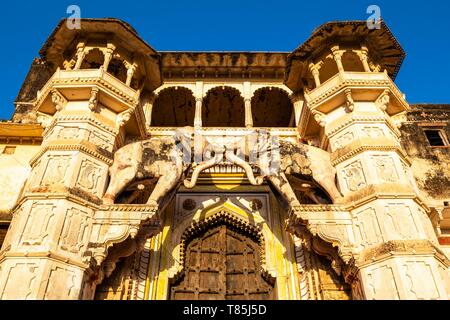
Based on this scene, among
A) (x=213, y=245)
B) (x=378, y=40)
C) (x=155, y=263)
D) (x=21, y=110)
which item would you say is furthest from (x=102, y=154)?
(x=378, y=40)

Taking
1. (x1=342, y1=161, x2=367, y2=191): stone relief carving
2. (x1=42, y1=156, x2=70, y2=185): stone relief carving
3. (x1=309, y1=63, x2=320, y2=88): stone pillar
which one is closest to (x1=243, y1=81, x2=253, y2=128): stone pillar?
(x1=309, y1=63, x2=320, y2=88): stone pillar

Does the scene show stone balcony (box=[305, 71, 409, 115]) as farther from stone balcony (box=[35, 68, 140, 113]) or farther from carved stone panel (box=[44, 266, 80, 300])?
carved stone panel (box=[44, 266, 80, 300])

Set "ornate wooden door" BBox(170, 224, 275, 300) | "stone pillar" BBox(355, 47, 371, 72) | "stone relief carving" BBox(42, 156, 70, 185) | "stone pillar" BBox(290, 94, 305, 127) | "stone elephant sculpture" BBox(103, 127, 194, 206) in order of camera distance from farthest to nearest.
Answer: "stone pillar" BBox(290, 94, 305, 127) < "stone pillar" BBox(355, 47, 371, 72) < "ornate wooden door" BBox(170, 224, 275, 300) < "stone elephant sculpture" BBox(103, 127, 194, 206) < "stone relief carving" BBox(42, 156, 70, 185)

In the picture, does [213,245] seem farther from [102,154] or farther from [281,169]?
[102,154]

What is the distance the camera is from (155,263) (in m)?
9.82

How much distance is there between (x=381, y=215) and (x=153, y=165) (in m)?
5.14

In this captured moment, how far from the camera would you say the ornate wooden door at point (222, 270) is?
9.59m

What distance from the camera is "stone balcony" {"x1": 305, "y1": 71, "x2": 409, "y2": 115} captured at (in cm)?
997

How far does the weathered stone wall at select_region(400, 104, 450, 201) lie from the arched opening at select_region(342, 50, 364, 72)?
133 inches

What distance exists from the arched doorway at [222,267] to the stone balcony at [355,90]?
160 inches

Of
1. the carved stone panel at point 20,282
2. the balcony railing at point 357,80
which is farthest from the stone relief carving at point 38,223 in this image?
the balcony railing at point 357,80

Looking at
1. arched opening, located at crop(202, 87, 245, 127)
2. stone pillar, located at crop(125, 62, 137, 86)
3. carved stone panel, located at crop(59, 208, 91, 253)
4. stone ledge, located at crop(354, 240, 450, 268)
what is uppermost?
arched opening, located at crop(202, 87, 245, 127)

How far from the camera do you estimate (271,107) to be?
15.6 metres
